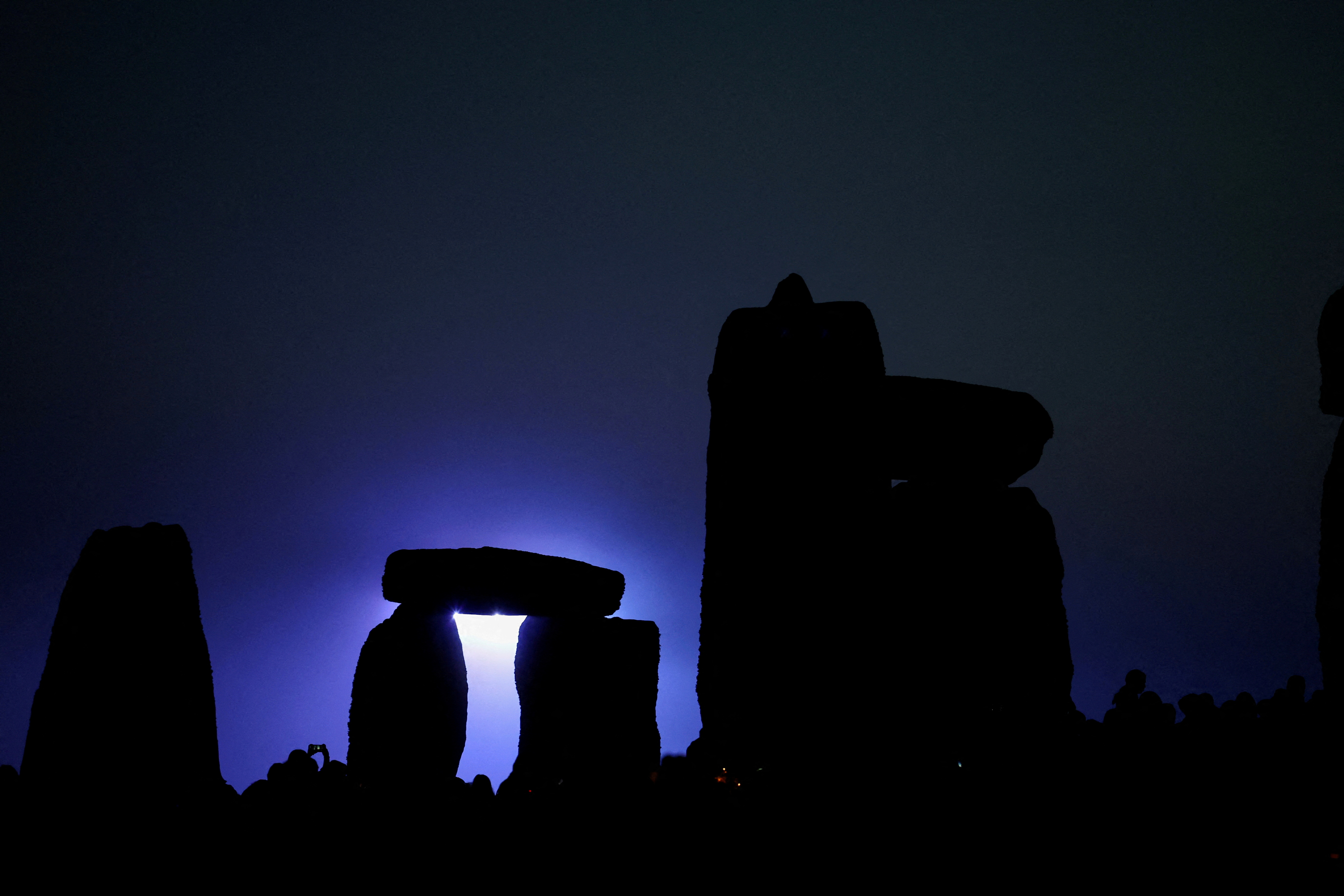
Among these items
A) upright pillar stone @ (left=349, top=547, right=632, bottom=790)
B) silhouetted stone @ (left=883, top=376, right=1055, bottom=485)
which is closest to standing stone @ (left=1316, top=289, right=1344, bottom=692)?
silhouetted stone @ (left=883, top=376, right=1055, bottom=485)

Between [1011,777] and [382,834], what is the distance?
6.81 ft

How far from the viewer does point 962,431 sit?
7395mm

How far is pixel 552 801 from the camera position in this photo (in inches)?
114

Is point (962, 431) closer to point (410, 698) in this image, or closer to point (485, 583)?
point (485, 583)

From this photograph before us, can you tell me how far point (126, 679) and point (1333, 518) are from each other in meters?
7.27

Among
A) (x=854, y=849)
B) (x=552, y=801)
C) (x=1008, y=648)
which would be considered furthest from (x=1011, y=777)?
(x=1008, y=648)

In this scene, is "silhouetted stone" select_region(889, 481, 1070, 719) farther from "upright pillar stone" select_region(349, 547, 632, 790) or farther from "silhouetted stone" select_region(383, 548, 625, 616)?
"silhouetted stone" select_region(383, 548, 625, 616)

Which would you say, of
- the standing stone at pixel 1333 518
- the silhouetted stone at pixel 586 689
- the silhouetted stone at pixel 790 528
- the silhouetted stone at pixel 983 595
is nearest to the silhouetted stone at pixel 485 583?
the silhouetted stone at pixel 586 689

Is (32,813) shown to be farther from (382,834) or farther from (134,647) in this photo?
(134,647)

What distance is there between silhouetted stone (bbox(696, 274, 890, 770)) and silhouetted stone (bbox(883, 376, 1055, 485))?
259 cm

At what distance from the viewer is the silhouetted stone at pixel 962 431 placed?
7.35 m

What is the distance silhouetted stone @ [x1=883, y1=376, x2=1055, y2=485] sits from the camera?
7.35 metres

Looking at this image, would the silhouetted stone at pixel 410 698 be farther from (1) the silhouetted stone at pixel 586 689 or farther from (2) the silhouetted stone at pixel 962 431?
(2) the silhouetted stone at pixel 962 431

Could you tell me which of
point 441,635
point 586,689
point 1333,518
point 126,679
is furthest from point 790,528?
point 441,635
